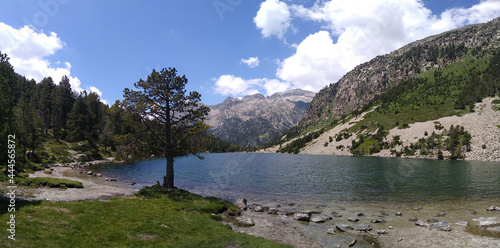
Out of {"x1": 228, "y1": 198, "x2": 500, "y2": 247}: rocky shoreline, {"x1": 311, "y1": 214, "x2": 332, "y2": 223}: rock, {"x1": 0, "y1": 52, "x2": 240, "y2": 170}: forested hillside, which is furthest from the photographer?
{"x1": 0, "y1": 52, "x2": 240, "y2": 170}: forested hillside

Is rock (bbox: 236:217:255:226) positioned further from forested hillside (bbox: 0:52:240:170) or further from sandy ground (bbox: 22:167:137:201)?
sandy ground (bbox: 22:167:137:201)

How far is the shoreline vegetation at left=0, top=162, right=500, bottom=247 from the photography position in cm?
1540

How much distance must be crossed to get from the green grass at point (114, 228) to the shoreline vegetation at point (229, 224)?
1.8 inches

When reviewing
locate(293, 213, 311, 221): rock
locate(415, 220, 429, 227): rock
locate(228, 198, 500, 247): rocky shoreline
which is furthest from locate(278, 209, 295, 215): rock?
locate(415, 220, 429, 227): rock

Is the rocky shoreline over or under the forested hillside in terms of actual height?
under

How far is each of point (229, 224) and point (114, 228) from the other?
1063 cm

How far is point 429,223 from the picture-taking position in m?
23.8

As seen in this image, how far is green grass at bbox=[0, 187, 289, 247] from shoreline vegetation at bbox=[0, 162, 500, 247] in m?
0.05

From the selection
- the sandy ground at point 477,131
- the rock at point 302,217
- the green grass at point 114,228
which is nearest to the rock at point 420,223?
the rock at point 302,217

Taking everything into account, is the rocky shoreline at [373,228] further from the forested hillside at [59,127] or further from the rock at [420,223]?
the forested hillside at [59,127]

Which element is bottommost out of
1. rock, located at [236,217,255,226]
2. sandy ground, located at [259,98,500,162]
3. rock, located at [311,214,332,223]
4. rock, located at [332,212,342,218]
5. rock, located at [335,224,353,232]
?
rock, located at [332,212,342,218]

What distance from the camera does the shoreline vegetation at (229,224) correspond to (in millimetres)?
15405

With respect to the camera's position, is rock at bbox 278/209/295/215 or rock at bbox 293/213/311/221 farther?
rock at bbox 278/209/295/215

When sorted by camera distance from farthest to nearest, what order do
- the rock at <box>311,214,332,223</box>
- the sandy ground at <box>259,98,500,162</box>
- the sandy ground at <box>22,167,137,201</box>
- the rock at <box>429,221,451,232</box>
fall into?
1. the sandy ground at <box>259,98,500,162</box>
2. the rock at <box>311,214,332,223</box>
3. the sandy ground at <box>22,167,137,201</box>
4. the rock at <box>429,221,451,232</box>
